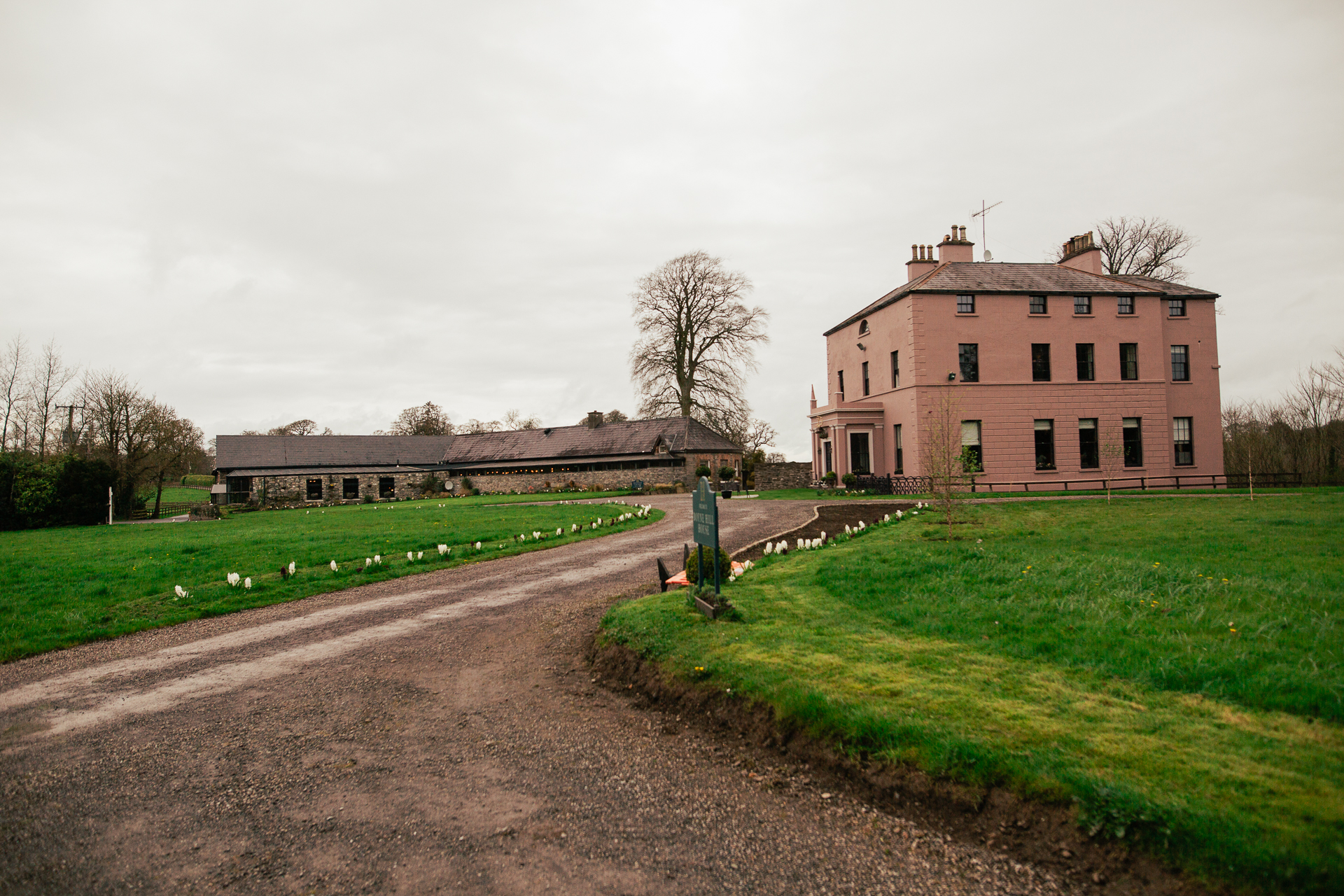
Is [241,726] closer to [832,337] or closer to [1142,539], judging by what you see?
[1142,539]

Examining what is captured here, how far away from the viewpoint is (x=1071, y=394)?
29531mm

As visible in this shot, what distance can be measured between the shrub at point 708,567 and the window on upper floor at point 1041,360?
83.9ft

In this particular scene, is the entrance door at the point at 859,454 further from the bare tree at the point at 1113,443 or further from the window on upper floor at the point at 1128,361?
the window on upper floor at the point at 1128,361

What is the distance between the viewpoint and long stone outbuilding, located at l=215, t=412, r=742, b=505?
4603cm

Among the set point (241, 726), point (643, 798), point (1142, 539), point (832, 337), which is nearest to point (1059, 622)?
point (643, 798)

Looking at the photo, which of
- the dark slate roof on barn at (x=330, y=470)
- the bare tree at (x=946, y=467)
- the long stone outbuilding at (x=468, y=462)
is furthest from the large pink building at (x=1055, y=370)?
the dark slate roof on barn at (x=330, y=470)

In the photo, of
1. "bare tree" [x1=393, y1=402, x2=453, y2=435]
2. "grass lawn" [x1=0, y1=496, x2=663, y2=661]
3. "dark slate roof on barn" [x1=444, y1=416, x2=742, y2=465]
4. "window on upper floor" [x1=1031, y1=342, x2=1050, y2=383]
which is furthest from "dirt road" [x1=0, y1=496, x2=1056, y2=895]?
"bare tree" [x1=393, y1=402, x2=453, y2=435]

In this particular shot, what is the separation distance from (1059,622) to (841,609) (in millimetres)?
2291

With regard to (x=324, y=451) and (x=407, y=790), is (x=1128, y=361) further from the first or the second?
(x=324, y=451)

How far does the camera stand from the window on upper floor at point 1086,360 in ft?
97.8

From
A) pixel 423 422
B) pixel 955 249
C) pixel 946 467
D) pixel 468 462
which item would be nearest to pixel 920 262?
pixel 955 249

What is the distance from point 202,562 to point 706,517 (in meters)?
13.5

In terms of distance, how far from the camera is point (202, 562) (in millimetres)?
15383

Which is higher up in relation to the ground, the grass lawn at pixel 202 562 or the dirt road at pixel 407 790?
the grass lawn at pixel 202 562
